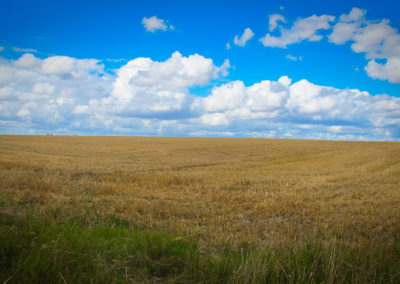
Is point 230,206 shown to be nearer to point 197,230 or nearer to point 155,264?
point 197,230

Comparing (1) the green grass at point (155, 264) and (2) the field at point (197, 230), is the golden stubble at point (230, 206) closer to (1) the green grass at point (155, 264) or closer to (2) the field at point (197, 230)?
(2) the field at point (197, 230)

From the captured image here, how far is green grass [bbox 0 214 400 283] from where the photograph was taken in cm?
340

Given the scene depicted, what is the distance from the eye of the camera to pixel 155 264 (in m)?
4.02

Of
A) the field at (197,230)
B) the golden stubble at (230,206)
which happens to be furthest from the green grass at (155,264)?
the golden stubble at (230,206)

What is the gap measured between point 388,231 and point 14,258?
8.05 meters

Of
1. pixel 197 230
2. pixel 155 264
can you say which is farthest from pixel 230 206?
pixel 155 264

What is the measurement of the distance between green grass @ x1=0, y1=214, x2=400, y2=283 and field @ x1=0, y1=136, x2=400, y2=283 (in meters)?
0.02

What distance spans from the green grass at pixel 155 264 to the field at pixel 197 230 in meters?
0.02

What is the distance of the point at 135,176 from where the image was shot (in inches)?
583

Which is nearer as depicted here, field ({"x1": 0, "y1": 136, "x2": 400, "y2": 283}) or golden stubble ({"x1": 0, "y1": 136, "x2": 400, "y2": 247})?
field ({"x1": 0, "y1": 136, "x2": 400, "y2": 283})

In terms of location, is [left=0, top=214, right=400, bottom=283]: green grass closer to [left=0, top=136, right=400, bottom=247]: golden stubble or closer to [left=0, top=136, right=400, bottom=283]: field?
[left=0, top=136, right=400, bottom=283]: field

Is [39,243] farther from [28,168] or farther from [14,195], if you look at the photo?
[28,168]

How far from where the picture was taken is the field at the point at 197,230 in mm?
3625

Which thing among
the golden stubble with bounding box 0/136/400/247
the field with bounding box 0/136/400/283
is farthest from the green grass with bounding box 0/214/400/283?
the golden stubble with bounding box 0/136/400/247
